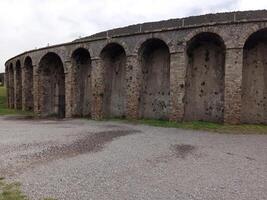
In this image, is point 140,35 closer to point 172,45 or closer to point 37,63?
point 172,45

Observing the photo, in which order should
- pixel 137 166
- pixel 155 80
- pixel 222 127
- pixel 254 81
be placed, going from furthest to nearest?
pixel 155 80, pixel 254 81, pixel 222 127, pixel 137 166

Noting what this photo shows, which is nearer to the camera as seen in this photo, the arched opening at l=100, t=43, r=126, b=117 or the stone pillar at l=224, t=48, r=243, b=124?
the stone pillar at l=224, t=48, r=243, b=124

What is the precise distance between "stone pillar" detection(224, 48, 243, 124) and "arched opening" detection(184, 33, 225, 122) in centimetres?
134

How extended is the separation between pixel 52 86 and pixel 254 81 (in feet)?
50.9

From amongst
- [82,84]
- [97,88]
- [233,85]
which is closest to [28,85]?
[82,84]

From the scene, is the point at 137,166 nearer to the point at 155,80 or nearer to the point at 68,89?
the point at 155,80

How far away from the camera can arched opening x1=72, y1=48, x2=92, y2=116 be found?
2144 cm

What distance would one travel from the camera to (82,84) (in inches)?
861

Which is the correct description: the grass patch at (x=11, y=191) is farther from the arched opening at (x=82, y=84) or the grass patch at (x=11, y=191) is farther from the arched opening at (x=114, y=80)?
the arched opening at (x=82, y=84)

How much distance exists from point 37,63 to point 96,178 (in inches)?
766

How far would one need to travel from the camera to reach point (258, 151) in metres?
9.17

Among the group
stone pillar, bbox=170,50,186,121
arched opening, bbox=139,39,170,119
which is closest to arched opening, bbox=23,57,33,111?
arched opening, bbox=139,39,170,119

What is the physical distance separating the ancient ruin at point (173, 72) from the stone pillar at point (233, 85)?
47mm

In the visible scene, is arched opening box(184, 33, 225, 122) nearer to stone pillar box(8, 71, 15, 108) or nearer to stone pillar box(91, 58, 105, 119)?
stone pillar box(91, 58, 105, 119)
